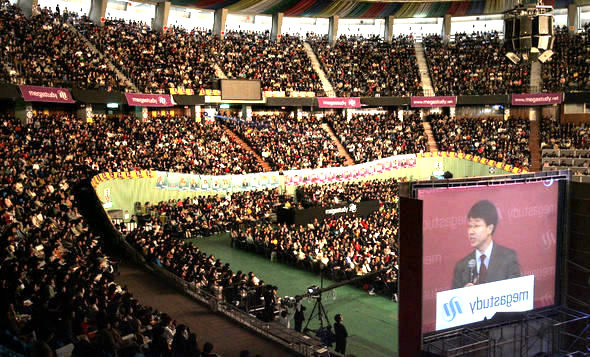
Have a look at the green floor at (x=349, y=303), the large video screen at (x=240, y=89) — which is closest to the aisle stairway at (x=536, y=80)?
the large video screen at (x=240, y=89)

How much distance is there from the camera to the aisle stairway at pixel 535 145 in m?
36.5

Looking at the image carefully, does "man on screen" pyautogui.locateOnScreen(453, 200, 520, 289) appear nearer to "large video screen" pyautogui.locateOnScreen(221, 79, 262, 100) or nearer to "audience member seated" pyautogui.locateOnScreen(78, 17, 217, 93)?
"audience member seated" pyautogui.locateOnScreen(78, 17, 217, 93)

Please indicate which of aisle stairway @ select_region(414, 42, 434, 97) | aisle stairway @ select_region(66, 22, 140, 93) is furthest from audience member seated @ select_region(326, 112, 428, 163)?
aisle stairway @ select_region(66, 22, 140, 93)

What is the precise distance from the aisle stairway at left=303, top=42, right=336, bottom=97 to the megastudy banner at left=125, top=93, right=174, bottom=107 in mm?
13922

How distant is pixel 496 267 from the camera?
10.4 m

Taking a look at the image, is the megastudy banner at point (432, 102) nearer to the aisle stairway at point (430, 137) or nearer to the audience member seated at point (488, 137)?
the audience member seated at point (488, 137)

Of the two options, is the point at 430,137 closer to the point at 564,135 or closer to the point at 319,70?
the point at 564,135

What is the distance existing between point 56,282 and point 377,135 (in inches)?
1213

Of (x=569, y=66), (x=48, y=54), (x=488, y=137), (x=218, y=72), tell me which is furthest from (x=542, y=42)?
(x=569, y=66)

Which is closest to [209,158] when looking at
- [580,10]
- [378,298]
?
[378,298]

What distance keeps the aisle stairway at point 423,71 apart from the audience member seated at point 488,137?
2.72 meters

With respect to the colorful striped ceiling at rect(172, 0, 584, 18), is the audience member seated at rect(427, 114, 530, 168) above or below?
below

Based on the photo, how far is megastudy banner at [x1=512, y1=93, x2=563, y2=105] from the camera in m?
38.2

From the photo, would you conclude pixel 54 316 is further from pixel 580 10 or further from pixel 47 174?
pixel 580 10
